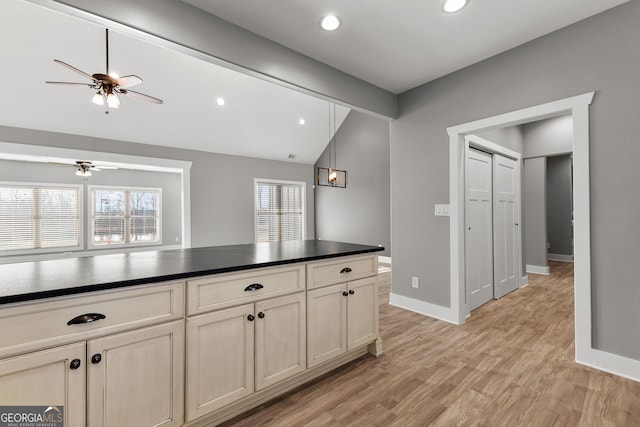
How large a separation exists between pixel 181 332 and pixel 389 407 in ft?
4.39

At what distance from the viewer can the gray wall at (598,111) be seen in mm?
2039

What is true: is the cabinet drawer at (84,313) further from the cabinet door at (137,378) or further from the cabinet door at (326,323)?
the cabinet door at (326,323)

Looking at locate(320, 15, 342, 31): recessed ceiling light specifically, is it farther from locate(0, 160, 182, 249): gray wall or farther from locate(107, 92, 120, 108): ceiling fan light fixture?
locate(0, 160, 182, 249): gray wall

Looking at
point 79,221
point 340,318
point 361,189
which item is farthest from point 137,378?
point 79,221

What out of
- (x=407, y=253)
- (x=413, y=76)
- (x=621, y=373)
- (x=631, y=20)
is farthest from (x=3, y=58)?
(x=621, y=373)

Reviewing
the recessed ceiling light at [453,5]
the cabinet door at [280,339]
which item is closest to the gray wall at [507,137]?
the recessed ceiling light at [453,5]

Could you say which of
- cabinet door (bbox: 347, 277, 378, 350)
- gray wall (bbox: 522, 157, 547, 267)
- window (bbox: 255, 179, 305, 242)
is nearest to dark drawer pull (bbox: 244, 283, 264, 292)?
cabinet door (bbox: 347, 277, 378, 350)

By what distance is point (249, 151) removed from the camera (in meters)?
7.10

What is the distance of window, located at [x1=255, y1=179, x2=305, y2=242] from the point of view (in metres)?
7.75

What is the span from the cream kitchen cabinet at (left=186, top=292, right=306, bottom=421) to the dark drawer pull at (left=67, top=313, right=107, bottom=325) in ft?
1.25

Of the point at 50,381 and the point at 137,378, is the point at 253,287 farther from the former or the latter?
the point at 50,381

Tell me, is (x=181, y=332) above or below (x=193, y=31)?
below

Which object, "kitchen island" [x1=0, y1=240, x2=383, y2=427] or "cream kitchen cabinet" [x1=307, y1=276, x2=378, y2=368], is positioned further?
"cream kitchen cabinet" [x1=307, y1=276, x2=378, y2=368]

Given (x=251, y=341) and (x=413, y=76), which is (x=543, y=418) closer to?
(x=251, y=341)
